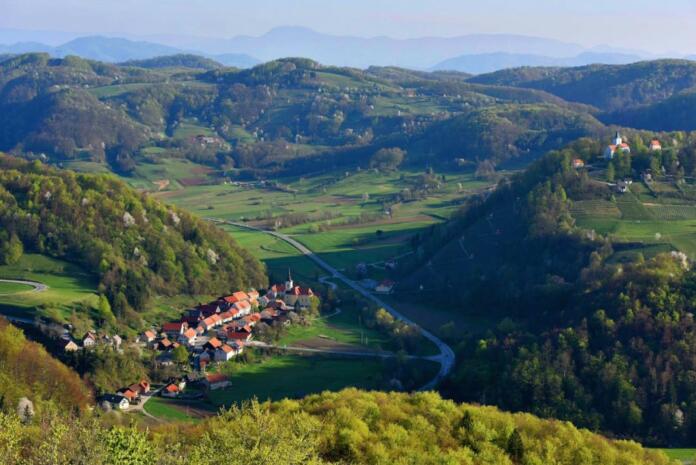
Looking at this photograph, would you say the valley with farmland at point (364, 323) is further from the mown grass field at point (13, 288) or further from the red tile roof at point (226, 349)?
the mown grass field at point (13, 288)

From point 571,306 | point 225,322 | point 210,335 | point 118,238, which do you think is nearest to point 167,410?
point 210,335

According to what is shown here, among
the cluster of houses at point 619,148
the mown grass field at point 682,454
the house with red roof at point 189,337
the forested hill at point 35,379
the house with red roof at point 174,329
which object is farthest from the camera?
the cluster of houses at point 619,148

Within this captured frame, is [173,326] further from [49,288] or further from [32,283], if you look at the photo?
[32,283]

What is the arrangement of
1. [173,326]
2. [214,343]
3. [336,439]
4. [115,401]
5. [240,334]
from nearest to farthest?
[336,439] → [115,401] → [214,343] → [240,334] → [173,326]

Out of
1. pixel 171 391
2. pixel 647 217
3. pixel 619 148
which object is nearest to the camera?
pixel 171 391

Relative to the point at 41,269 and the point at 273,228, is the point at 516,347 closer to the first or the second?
the point at 41,269

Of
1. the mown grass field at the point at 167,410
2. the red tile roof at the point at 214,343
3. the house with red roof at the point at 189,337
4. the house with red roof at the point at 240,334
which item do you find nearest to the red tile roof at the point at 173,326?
the house with red roof at the point at 189,337

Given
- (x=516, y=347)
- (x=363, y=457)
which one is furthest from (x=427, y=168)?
(x=363, y=457)
